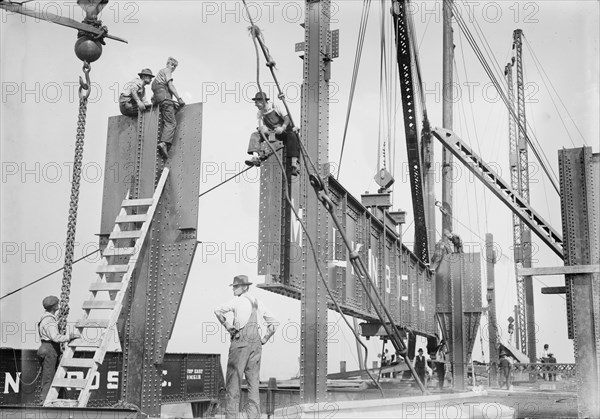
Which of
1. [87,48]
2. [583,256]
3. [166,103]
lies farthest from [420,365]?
[87,48]

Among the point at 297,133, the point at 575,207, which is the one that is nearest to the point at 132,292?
the point at 297,133

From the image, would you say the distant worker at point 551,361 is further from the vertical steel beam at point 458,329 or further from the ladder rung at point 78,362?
the ladder rung at point 78,362

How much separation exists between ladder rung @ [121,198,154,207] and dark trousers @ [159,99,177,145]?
956mm

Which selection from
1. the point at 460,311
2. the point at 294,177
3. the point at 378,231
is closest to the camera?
the point at 294,177

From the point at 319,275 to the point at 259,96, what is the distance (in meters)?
2.87

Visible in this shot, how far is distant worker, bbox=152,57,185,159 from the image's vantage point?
10320mm

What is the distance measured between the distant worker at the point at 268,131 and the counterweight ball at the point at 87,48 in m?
2.40

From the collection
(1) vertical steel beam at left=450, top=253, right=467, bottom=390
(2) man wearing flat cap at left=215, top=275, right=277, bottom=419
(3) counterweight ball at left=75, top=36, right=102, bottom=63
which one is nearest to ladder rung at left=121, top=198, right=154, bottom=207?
(2) man wearing flat cap at left=215, top=275, right=277, bottom=419

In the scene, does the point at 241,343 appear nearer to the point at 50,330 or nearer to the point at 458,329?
the point at 50,330

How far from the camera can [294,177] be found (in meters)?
11.6

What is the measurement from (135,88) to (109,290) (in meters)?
3.10

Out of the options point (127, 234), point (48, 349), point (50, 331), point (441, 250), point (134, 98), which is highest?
point (134, 98)

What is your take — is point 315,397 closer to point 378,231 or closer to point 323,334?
point 323,334

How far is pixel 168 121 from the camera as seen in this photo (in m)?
10.4
